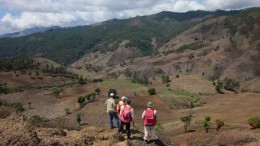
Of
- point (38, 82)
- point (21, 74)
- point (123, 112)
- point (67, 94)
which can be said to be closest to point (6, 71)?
point (21, 74)

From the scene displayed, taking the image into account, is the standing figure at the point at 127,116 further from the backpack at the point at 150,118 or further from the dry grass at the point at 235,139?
the dry grass at the point at 235,139

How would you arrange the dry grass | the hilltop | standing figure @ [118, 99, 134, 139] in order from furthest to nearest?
the dry grass
standing figure @ [118, 99, 134, 139]
the hilltop

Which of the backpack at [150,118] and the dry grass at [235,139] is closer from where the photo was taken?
the backpack at [150,118]

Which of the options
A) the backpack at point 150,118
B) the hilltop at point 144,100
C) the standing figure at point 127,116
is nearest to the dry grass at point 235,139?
the hilltop at point 144,100

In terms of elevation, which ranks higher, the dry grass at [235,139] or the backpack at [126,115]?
the backpack at [126,115]

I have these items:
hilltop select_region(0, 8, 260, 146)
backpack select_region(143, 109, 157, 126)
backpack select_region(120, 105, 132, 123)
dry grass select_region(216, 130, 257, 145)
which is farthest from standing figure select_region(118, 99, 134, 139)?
dry grass select_region(216, 130, 257, 145)

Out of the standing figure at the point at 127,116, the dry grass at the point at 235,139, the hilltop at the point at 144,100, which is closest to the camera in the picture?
the hilltop at the point at 144,100

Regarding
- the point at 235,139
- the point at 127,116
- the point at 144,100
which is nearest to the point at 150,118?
the point at 127,116

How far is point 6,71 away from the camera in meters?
145

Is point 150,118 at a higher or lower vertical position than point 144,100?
higher

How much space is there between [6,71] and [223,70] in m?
91.5

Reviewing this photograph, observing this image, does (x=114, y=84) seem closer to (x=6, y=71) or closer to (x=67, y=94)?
(x=67, y=94)

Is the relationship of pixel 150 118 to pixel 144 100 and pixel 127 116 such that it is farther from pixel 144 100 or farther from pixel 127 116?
pixel 144 100

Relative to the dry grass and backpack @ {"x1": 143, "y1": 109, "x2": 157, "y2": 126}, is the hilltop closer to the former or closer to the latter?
the dry grass
